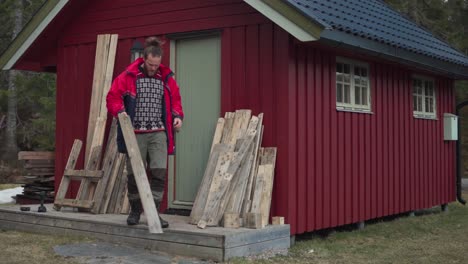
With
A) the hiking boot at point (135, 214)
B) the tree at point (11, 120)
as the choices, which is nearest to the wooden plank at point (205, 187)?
the hiking boot at point (135, 214)

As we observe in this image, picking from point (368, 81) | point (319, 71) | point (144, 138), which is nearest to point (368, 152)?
point (368, 81)

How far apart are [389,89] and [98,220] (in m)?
5.00

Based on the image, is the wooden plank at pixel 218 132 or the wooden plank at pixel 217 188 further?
the wooden plank at pixel 218 132

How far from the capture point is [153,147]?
654cm

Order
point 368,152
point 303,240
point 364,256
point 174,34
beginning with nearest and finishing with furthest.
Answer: point 364,256 → point 303,240 → point 174,34 → point 368,152

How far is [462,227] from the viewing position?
9.66 metres

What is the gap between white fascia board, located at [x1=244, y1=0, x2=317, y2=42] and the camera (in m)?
6.82

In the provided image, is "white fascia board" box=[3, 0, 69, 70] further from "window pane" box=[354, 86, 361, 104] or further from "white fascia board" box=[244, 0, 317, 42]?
"window pane" box=[354, 86, 361, 104]

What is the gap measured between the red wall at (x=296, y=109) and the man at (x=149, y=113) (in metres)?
1.36

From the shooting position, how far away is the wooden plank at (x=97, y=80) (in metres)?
8.84

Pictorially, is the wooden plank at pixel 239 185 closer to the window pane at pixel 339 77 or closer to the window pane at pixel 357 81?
the window pane at pixel 339 77

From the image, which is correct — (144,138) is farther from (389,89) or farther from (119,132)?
(389,89)

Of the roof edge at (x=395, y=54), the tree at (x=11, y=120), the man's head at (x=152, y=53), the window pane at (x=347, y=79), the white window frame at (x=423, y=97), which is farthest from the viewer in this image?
the tree at (x=11, y=120)

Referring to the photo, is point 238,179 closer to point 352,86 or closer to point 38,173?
point 352,86
